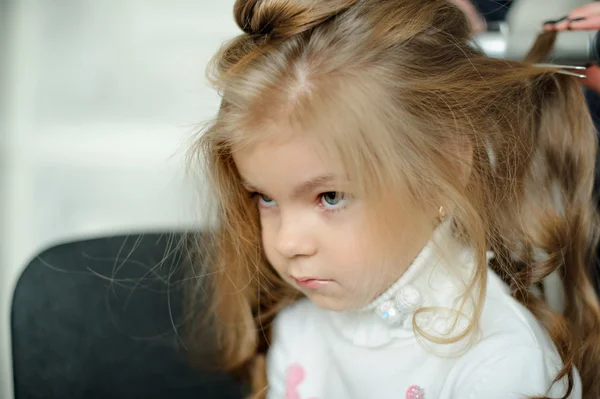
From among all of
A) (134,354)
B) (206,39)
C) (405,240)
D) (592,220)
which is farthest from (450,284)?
(206,39)

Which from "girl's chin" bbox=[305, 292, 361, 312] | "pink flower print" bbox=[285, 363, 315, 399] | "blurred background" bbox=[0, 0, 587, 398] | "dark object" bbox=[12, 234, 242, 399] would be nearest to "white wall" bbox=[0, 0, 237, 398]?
"blurred background" bbox=[0, 0, 587, 398]

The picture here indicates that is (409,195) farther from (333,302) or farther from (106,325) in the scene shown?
(106,325)

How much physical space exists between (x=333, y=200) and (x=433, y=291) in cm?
16

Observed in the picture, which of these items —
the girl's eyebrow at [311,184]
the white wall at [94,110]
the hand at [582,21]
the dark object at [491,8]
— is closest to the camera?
the girl's eyebrow at [311,184]

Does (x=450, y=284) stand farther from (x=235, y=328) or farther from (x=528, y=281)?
(x=235, y=328)

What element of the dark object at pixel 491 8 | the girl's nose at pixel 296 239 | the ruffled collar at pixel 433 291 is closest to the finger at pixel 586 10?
the dark object at pixel 491 8

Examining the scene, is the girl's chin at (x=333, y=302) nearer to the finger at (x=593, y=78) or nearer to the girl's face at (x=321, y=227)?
the girl's face at (x=321, y=227)

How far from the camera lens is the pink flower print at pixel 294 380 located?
81cm

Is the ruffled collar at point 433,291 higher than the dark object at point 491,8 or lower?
lower

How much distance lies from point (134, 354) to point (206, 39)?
3.61 feet

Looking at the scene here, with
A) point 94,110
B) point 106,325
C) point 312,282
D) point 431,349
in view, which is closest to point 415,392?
point 431,349

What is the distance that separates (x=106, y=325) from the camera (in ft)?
2.83

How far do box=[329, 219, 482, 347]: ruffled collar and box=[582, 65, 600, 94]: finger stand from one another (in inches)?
10.0

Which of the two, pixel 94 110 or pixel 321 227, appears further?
pixel 94 110
